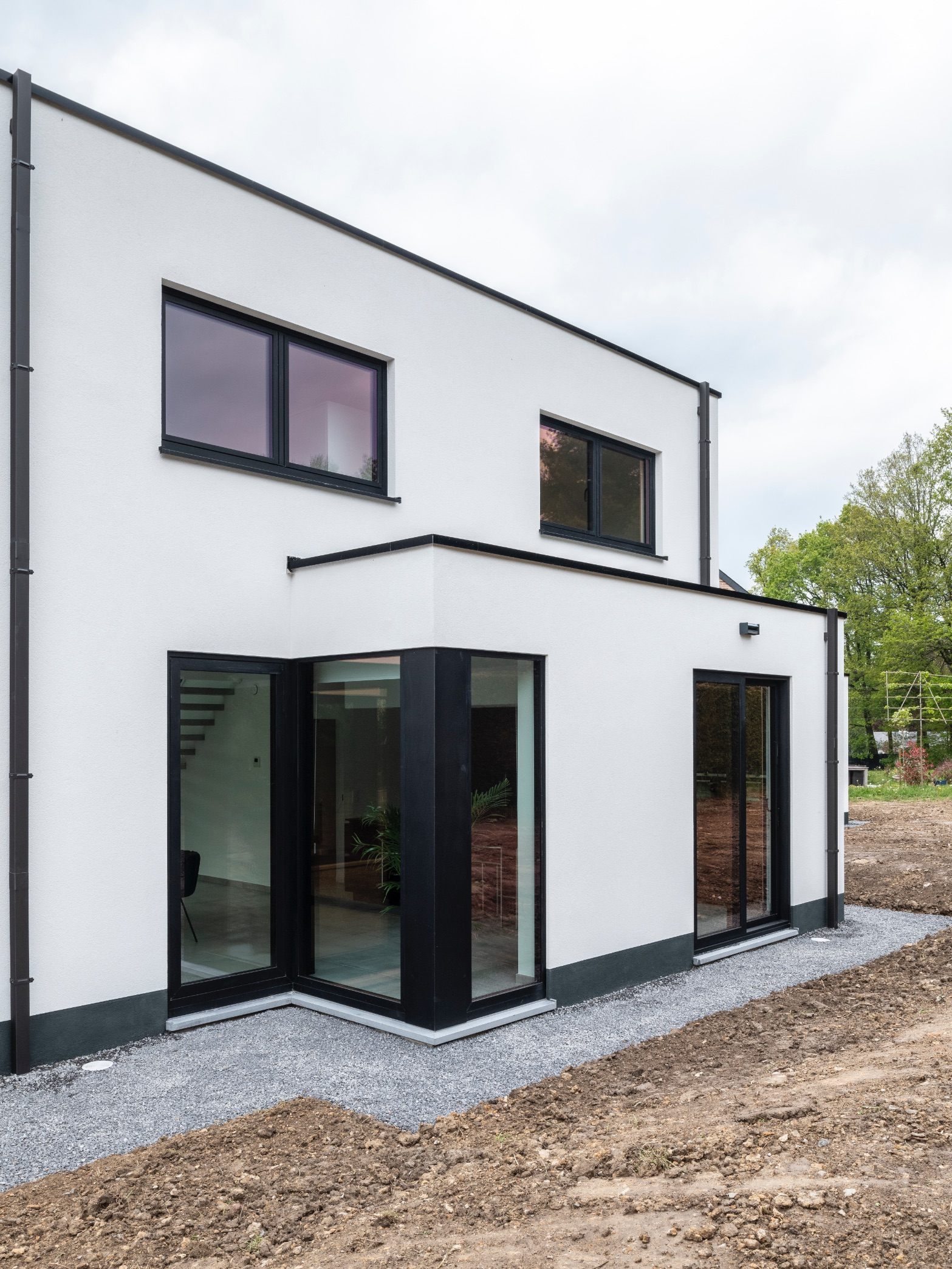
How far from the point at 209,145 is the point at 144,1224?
19.7ft

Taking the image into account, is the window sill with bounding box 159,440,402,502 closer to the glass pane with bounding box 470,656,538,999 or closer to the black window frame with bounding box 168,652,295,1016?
the black window frame with bounding box 168,652,295,1016

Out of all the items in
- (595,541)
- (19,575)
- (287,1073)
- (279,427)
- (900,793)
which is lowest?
(900,793)

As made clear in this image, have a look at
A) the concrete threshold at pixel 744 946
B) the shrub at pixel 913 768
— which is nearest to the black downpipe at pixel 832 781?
the concrete threshold at pixel 744 946

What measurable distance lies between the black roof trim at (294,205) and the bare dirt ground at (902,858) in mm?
6463

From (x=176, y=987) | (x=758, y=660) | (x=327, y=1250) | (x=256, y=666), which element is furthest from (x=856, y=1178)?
(x=758, y=660)

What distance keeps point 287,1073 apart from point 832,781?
602 centimetres

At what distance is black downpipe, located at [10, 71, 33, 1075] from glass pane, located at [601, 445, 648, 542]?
5628 millimetres

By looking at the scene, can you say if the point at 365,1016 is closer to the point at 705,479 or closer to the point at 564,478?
the point at 564,478

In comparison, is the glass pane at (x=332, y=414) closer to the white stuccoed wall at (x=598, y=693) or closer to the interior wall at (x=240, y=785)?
the white stuccoed wall at (x=598, y=693)

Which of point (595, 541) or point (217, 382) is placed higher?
point (217, 382)

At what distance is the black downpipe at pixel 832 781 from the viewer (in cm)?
909

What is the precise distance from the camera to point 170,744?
5922mm

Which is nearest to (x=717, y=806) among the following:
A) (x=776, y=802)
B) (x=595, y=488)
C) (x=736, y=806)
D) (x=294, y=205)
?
(x=736, y=806)

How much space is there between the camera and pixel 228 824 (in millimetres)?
6551
